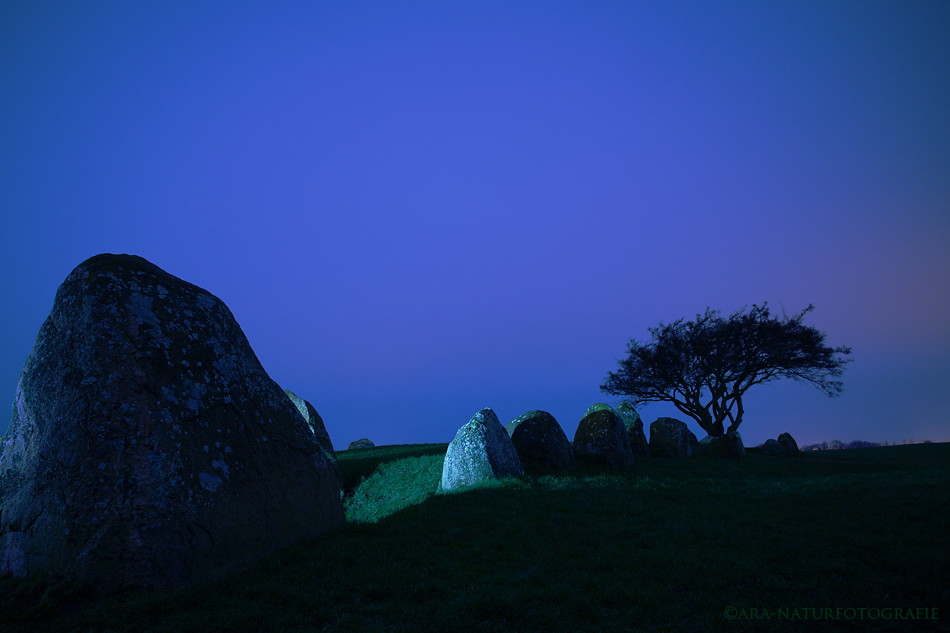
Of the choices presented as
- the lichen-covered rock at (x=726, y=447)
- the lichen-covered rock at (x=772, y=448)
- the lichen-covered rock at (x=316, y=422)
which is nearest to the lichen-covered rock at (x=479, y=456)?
the lichen-covered rock at (x=316, y=422)

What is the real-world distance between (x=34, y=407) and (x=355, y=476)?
44.2 feet

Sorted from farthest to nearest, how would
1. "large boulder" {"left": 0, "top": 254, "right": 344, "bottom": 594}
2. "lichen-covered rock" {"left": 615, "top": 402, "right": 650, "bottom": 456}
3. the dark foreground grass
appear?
"lichen-covered rock" {"left": 615, "top": 402, "right": 650, "bottom": 456}, "large boulder" {"left": 0, "top": 254, "right": 344, "bottom": 594}, the dark foreground grass

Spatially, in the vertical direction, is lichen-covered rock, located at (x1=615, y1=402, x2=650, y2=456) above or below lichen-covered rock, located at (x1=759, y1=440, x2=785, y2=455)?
above

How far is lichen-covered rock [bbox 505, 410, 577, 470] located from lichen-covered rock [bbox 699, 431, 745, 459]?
1341cm

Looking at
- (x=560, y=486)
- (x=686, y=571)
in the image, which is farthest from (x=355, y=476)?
(x=686, y=571)

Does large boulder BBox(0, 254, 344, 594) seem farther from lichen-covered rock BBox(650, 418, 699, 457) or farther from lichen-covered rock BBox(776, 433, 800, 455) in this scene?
lichen-covered rock BBox(776, 433, 800, 455)

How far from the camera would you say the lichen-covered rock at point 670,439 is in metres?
23.3

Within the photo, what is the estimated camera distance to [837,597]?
6.19 meters

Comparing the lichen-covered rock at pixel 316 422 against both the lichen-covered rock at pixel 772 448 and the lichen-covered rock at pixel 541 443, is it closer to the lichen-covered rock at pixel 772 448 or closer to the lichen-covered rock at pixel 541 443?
the lichen-covered rock at pixel 541 443

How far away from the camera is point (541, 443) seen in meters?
16.6

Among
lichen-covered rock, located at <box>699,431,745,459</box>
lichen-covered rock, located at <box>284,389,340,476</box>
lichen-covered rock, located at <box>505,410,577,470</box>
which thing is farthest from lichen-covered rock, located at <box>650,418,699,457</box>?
lichen-covered rock, located at <box>284,389,340,476</box>

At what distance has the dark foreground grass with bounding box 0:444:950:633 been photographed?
5.25 metres

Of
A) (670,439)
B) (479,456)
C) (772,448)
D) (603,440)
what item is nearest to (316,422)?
(479,456)

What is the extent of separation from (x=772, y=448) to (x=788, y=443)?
184 centimetres
